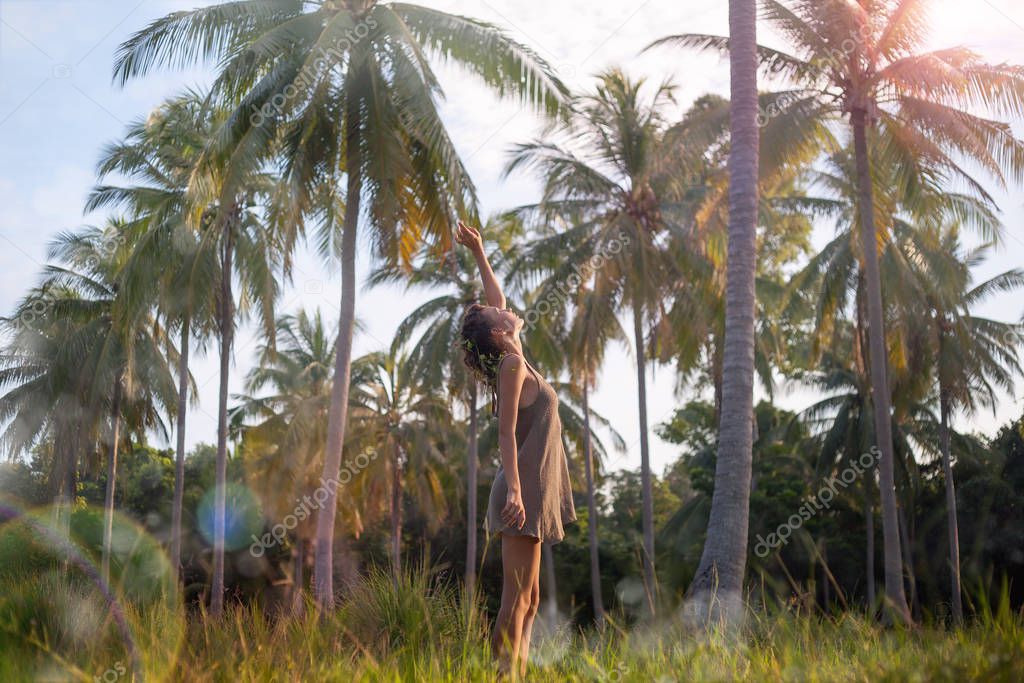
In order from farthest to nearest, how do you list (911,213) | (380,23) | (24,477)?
1. (24,477)
2. (911,213)
3. (380,23)

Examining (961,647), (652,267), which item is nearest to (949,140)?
(652,267)

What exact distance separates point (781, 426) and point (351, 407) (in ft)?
48.8

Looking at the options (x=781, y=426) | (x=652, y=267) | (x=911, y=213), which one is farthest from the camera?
(x=781, y=426)

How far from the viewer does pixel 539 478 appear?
4094 millimetres

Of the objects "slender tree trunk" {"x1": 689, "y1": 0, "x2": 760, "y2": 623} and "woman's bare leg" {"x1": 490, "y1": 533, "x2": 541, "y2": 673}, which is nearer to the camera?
"woman's bare leg" {"x1": 490, "y1": 533, "x2": 541, "y2": 673}

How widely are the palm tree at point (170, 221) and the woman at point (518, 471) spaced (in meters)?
14.1

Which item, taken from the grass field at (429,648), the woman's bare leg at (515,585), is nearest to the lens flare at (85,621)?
the grass field at (429,648)

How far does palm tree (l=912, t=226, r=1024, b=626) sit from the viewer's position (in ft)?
72.2

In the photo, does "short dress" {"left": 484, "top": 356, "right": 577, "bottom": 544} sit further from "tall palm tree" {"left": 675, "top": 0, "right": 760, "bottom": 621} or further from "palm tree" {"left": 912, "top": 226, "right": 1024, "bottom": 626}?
"palm tree" {"left": 912, "top": 226, "right": 1024, "bottom": 626}

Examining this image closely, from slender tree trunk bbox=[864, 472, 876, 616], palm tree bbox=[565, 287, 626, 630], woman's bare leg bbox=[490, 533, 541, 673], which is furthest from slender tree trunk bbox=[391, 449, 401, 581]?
woman's bare leg bbox=[490, 533, 541, 673]

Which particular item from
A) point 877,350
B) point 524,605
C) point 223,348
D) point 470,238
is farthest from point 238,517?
point 524,605

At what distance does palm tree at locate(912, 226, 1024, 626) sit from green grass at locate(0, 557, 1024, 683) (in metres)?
18.3

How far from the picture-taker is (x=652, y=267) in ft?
69.1

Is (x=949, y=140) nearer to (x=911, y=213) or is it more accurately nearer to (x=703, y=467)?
(x=911, y=213)
